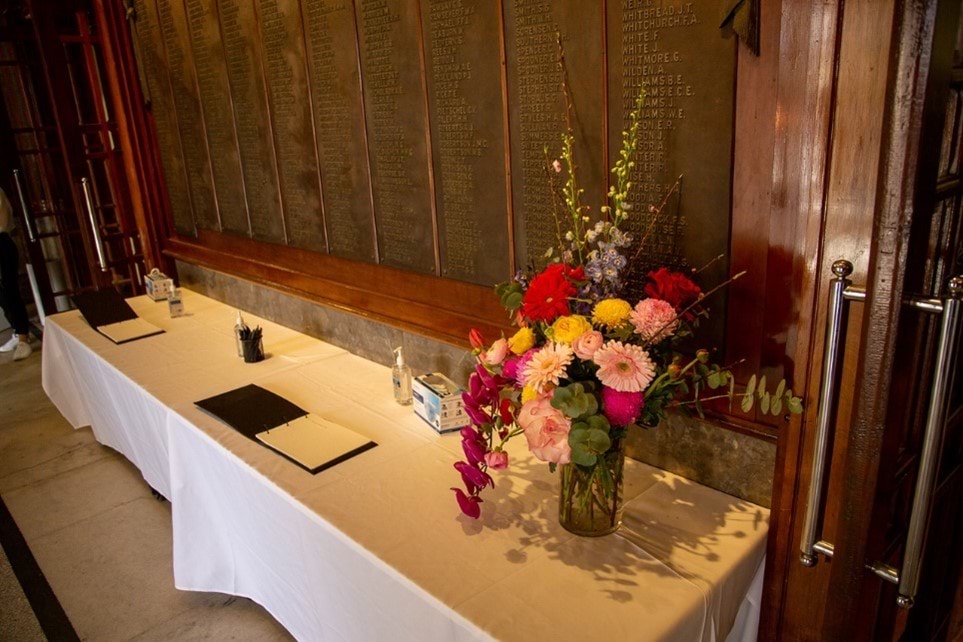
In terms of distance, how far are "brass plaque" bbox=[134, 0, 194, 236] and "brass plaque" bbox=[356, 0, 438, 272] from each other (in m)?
1.87

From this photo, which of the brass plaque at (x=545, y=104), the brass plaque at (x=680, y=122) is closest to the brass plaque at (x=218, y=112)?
the brass plaque at (x=545, y=104)

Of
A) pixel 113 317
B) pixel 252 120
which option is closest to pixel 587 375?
pixel 252 120

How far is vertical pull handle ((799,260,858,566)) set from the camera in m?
1.09

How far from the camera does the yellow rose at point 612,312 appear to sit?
51.6 inches

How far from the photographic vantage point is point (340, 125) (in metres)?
2.58

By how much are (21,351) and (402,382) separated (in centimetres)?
446

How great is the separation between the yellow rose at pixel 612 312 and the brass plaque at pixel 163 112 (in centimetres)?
321

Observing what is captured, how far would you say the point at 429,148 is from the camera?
7.27 feet

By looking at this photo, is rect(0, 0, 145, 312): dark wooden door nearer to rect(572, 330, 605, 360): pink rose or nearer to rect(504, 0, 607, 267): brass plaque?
rect(504, 0, 607, 267): brass plaque

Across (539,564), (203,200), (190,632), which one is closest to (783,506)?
(539,564)

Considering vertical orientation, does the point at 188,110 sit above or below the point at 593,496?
above

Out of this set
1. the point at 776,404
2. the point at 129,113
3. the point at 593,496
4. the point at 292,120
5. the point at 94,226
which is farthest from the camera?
the point at 94,226

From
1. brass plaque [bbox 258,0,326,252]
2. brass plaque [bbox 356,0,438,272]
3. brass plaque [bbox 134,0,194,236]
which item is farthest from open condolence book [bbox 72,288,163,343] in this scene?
brass plaque [bbox 356,0,438,272]

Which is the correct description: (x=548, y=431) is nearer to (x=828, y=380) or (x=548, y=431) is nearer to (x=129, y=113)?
(x=828, y=380)
